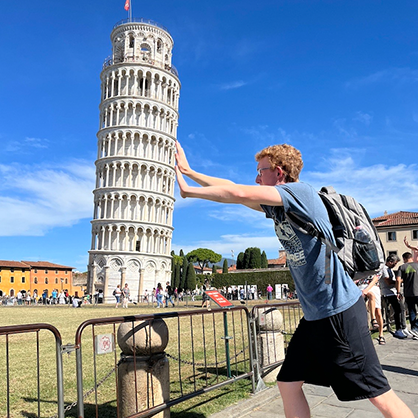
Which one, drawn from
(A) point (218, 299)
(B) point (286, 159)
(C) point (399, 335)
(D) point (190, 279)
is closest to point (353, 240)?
(B) point (286, 159)

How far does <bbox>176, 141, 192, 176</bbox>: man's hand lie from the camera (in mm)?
2479

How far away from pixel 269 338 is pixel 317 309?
371 cm

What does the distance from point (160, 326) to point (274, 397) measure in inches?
76.6

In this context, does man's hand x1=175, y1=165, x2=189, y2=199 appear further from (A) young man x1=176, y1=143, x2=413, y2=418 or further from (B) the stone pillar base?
(B) the stone pillar base

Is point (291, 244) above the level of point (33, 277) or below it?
above

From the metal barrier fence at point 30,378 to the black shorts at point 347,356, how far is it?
79.3 inches

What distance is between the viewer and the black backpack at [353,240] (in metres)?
2.40

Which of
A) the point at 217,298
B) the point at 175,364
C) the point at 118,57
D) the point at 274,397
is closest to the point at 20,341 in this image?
the point at 175,364

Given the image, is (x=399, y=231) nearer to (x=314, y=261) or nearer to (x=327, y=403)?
(x=327, y=403)

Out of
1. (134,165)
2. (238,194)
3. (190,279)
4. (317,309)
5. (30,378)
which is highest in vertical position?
(134,165)

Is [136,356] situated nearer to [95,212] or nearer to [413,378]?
[413,378]

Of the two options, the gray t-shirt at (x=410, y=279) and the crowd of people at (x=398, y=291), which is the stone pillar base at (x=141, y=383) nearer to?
the crowd of people at (x=398, y=291)

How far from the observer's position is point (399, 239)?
56812mm

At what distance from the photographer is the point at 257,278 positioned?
5731 centimetres
